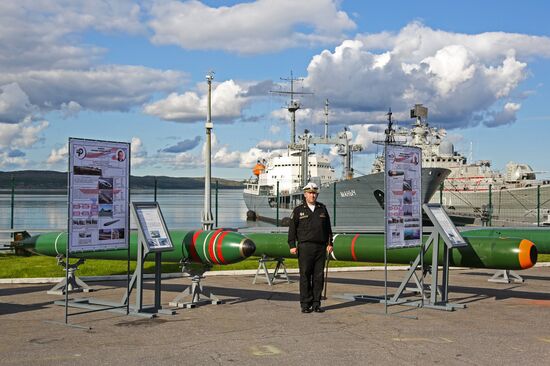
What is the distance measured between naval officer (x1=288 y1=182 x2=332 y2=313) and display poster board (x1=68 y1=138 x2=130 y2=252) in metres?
2.80

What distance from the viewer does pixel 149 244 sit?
34.6 feet

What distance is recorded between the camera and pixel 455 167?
57.0m

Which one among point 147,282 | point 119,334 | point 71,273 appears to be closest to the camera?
point 119,334

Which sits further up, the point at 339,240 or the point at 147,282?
the point at 339,240

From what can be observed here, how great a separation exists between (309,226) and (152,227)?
259 cm

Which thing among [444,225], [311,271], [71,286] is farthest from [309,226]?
[71,286]

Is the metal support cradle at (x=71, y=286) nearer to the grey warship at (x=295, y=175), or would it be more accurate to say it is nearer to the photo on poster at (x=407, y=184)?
the photo on poster at (x=407, y=184)

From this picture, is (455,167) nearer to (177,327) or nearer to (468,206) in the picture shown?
(468,206)

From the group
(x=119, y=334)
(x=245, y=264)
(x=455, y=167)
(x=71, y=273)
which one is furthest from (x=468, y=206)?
(x=119, y=334)

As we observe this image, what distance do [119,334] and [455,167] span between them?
2026 inches

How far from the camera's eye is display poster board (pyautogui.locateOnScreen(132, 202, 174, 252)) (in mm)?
10617

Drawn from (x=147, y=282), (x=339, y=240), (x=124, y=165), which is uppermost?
(x=124, y=165)

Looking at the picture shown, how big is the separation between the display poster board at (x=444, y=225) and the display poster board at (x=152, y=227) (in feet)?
14.7

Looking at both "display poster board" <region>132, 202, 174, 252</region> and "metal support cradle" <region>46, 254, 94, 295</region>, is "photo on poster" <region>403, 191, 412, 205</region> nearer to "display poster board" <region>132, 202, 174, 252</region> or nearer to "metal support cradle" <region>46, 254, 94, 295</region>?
"display poster board" <region>132, 202, 174, 252</region>
